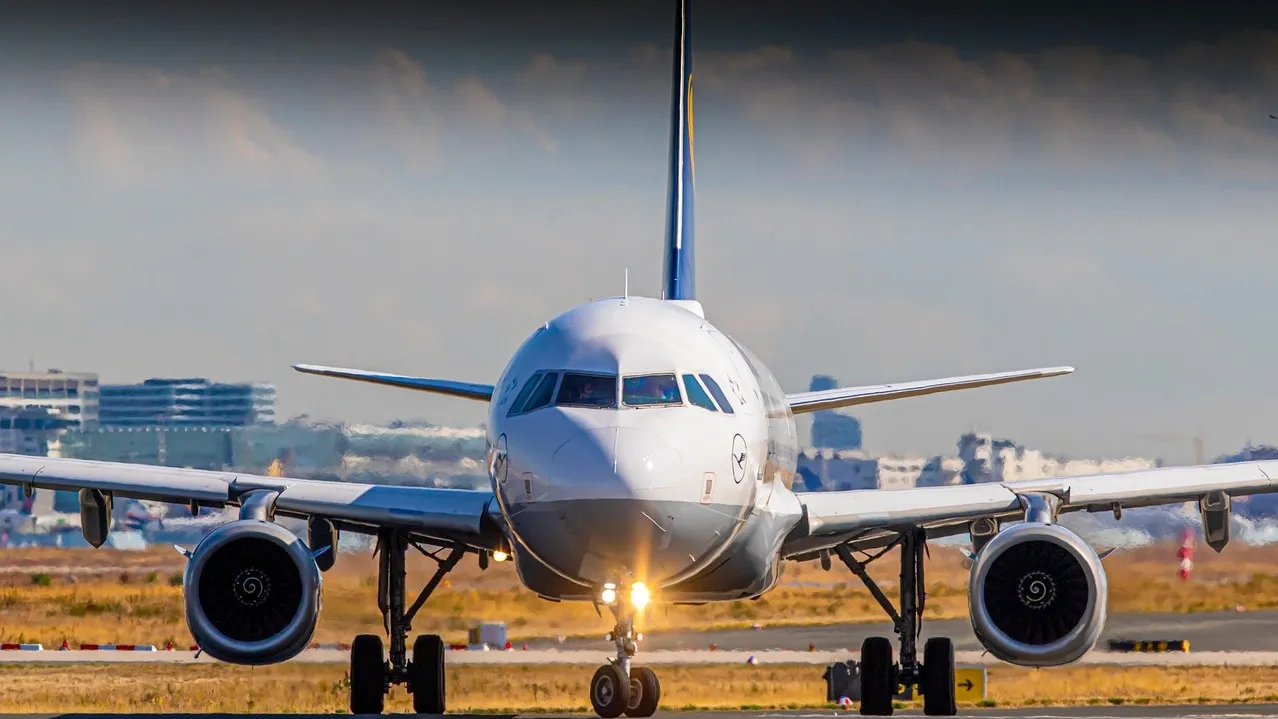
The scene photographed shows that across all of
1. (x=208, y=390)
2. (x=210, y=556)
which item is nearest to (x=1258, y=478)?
(x=210, y=556)

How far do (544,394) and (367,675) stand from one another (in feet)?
20.9

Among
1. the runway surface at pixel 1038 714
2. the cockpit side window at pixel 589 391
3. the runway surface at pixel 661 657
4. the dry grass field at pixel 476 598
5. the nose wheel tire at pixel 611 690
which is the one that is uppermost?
the cockpit side window at pixel 589 391

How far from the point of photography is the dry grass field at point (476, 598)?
127 ft

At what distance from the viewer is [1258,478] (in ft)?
81.5

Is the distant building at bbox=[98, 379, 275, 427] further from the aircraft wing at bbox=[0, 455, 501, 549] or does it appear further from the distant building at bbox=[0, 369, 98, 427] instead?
the aircraft wing at bbox=[0, 455, 501, 549]

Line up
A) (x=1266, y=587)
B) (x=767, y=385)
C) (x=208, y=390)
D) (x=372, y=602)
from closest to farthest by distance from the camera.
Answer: (x=767, y=385) < (x=372, y=602) < (x=1266, y=587) < (x=208, y=390)

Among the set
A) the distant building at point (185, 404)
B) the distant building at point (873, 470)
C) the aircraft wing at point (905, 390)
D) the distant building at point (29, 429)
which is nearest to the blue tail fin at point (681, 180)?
the aircraft wing at point (905, 390)

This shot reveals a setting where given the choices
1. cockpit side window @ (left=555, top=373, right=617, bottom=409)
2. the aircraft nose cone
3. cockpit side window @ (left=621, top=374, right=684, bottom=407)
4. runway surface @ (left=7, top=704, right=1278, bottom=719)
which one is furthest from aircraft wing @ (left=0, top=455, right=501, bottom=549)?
the aircraft nose cone

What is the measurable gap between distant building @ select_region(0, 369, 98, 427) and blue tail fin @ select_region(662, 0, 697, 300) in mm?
35363

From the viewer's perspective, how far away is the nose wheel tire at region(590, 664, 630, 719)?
23.1 metres

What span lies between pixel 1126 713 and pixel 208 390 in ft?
124

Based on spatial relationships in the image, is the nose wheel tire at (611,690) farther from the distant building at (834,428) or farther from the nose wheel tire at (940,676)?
the distant building at (834,428)

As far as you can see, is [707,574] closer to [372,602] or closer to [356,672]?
[356,672]

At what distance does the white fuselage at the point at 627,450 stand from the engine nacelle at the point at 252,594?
260 centimetres
